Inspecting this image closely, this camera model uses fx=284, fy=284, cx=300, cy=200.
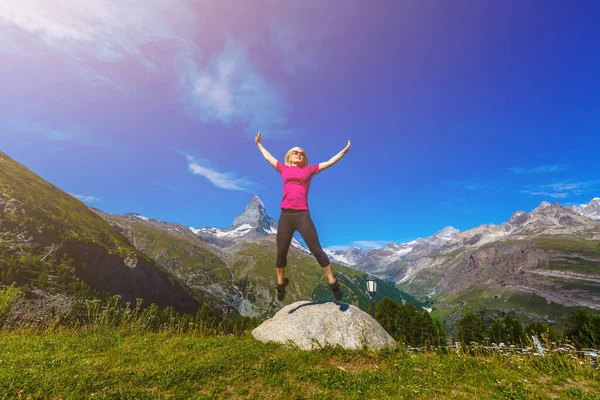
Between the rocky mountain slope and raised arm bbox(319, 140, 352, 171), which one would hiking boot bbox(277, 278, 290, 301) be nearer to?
raised arm bbox(319, 140, 352, 171)

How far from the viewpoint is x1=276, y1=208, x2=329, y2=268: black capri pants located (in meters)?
8.98

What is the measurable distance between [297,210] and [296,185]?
2.87 ft

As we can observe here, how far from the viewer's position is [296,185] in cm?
947

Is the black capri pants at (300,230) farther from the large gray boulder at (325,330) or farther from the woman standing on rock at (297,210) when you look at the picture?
the large gray boulder at (325,330)

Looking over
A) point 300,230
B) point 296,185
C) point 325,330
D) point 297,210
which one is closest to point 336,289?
point 325,330

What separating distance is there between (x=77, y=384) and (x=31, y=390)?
633 mm

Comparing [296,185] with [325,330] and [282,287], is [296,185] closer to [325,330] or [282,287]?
[282,287]

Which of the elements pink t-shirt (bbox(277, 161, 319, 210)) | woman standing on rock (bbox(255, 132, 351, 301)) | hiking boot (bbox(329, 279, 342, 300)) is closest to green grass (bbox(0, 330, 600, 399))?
hiking boot (bbox(329, 279, 342, 300))

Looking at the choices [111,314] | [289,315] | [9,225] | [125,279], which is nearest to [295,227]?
[289,315]

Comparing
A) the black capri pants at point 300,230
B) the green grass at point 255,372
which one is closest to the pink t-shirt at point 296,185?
the black capri pants at point 300,230

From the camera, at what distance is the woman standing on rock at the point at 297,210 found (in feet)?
29.7

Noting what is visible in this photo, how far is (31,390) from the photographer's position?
15.9 feet

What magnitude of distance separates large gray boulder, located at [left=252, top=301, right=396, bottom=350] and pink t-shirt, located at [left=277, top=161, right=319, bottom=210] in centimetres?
408

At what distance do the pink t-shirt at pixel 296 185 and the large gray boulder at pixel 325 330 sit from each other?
4.08 m
